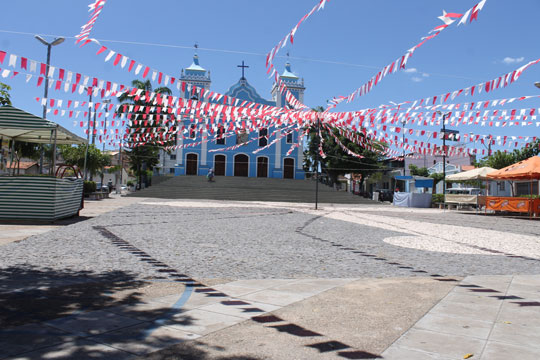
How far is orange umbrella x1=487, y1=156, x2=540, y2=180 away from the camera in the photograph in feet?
58.1

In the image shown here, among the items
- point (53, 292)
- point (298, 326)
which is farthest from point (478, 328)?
point (53, 292)

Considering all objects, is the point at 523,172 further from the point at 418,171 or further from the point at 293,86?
the point at 418,171

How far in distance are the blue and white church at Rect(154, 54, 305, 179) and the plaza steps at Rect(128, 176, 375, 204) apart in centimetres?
406

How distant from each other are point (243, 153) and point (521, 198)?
26.9 meters

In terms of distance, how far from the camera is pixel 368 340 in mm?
2916

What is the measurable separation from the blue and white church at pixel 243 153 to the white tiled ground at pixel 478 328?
119 ft

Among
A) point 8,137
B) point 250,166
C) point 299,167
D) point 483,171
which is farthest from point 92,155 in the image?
point 483,171

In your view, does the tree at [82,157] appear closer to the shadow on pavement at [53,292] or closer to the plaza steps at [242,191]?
the plaza steps at [242,191]

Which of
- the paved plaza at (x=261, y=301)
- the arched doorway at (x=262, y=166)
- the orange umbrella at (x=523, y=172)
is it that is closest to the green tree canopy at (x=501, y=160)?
the orange umbrella at (x=523, y=172)

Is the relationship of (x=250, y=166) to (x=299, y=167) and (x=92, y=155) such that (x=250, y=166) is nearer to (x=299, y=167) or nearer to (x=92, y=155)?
(x=299, y=167)

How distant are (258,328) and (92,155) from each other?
3473cm

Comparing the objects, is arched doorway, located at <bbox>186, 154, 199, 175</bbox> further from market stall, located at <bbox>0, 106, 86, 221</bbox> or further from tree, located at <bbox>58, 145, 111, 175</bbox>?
market stall, located at <bbox>0, 106, 86, 221</bbox>

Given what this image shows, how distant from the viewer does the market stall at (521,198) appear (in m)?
17.9

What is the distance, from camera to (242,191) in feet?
102
